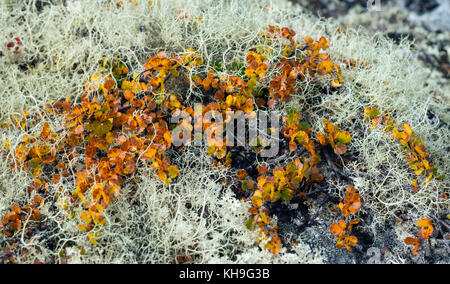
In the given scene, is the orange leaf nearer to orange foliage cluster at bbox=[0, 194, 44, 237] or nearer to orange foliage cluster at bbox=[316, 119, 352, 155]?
orange foliage cluster at bbox=[0, 194, 44, 237]

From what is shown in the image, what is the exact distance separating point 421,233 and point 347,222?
0.37m

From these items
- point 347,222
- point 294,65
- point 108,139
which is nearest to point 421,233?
point 347,222

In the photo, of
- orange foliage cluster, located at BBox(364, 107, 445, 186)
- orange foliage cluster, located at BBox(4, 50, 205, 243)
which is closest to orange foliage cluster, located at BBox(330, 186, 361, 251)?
orange foliage cluster, located at BBox(364, 107, 445, 186)

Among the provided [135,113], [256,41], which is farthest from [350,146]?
[135,113]

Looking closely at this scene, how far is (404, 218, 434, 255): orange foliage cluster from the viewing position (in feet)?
5.58

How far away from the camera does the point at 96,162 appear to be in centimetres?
179

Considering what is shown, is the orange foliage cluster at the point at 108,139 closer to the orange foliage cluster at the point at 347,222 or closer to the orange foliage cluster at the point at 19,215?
the orange foliage cluster at the point at 19,215

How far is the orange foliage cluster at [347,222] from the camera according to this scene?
1695 mm

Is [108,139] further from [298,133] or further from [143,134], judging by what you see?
[298,133]

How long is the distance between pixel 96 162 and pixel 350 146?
4.67 feet

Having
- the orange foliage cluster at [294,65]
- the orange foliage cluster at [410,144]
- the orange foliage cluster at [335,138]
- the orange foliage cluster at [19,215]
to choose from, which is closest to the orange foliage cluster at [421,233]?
the orange foliage cluster at [410,144]

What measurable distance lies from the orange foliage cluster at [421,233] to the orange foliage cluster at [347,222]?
0.26m
